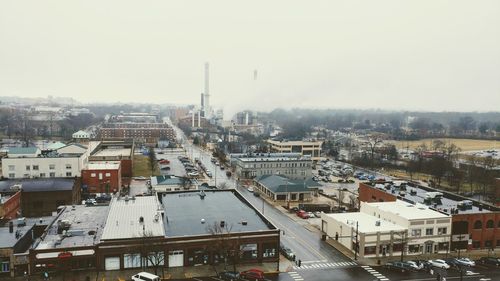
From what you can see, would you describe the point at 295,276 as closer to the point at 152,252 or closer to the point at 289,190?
the point at 152,252

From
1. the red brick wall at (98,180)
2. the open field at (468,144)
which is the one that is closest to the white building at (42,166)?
the red brick wall at (98,180)

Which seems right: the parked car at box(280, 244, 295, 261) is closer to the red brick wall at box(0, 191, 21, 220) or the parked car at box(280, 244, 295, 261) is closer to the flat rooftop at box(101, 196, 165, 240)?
the flat rooftop at box(101, 196, 165, 240)

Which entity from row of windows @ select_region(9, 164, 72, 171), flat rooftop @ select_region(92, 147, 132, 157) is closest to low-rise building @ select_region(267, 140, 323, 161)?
flat rooftop @ select_region(92, 147, 132, 157)

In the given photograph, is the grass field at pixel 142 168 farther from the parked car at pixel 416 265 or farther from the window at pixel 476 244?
the window at pixel 476 244

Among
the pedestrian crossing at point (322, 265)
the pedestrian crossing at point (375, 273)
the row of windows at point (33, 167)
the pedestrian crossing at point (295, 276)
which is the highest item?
the row of windows at point (33, 167)

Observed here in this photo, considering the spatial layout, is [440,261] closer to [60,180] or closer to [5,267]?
[5,267]

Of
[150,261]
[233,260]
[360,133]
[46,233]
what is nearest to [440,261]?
[233,260]

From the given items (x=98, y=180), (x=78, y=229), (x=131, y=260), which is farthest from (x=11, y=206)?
(x=131, y=260)
